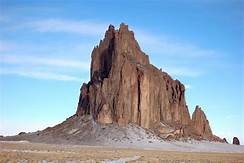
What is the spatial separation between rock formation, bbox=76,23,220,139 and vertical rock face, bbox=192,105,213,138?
459 millimetres

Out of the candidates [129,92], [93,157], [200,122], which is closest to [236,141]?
[200,122]

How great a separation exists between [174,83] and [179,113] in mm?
11006

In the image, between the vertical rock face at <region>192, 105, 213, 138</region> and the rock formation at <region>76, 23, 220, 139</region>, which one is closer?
the rock formation at <region>76, 23, 220, 139</region>

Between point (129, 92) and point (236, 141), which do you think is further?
point (236, 141)

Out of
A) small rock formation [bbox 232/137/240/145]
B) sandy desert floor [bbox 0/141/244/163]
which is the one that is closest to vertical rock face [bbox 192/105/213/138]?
small rock formation [bbox 232/137/240/145]

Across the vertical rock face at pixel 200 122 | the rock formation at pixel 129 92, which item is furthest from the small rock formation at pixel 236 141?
the rock formation at pixel 129 92

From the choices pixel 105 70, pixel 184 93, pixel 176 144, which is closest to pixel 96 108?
pixel 105 70

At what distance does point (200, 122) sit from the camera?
509ft

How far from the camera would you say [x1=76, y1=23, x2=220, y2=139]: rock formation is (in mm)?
135625

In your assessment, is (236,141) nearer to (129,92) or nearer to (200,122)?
(200,122)

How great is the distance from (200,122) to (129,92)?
32.0 metres

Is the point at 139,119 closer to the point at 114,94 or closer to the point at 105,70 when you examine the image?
the point at 114,94

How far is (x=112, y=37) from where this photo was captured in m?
148

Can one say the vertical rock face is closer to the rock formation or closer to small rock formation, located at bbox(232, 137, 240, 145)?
the rock formation
